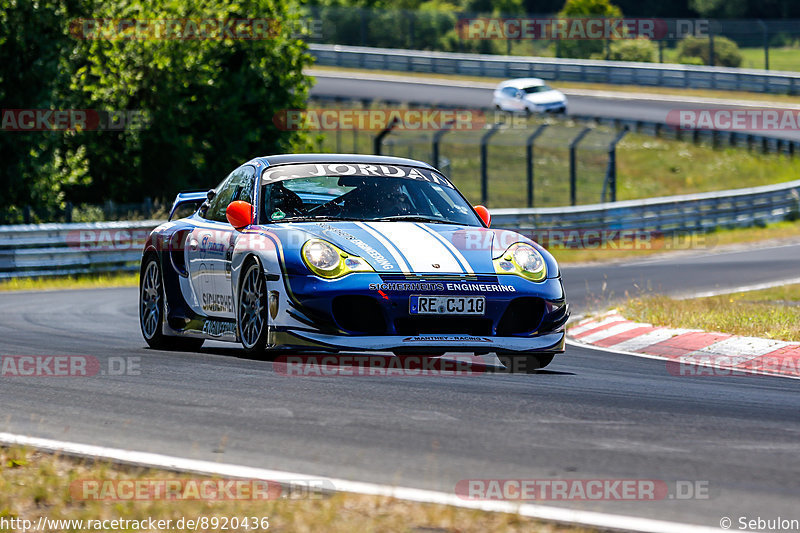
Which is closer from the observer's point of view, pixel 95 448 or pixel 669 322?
pixel 95 448

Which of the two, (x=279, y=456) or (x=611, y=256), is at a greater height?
(x=279, y=456)

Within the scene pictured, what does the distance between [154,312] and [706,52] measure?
168ft

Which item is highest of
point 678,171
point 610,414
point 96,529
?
point 96,529

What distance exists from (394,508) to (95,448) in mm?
1694

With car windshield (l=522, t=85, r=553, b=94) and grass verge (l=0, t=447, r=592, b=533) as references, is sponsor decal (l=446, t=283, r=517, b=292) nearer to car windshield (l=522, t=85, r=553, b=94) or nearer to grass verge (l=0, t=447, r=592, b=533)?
grass verge (l=0, t=447, r=592, b=533)

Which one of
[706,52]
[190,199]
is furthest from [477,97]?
[190,199]

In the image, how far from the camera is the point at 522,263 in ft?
27.6

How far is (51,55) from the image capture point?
1041 inches

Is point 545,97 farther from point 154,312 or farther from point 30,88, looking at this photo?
point 154,312

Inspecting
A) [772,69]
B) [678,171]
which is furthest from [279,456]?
[772,69]

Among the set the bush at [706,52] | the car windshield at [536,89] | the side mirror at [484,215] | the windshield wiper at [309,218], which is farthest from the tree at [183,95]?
the bush at [706,52]

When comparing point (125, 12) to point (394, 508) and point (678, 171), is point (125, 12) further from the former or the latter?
point (394, 508)

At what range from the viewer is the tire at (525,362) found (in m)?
8.67

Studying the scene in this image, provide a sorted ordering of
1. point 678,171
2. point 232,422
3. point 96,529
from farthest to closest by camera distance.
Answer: point 678,171 → point 232,422 → point 96,529
